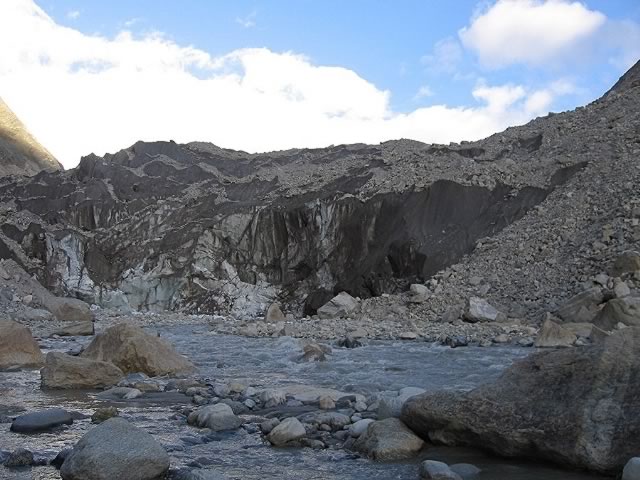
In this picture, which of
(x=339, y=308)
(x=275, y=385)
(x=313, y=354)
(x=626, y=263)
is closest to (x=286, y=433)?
(x=275, y=385)

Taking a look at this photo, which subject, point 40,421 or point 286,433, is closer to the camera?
point 286,433

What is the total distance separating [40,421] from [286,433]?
2959mm

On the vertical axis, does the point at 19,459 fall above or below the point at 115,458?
below

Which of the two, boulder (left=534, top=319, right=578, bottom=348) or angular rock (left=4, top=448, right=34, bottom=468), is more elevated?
angular rock (left=4, top=448, right=34, bottom=468)

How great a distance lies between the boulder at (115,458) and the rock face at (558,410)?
2.80 meters

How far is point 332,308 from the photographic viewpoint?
2639cm

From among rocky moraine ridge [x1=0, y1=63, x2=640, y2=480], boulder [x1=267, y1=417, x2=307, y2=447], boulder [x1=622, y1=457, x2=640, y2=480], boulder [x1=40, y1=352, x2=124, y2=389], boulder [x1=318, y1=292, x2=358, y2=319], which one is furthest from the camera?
boulder [x1=318, y1=292, x2=358, y2=319]

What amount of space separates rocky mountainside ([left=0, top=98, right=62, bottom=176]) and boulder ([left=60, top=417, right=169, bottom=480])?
6620 centimetres

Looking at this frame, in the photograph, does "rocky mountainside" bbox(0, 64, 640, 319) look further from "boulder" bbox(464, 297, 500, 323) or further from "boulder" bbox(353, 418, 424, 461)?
"boulder" bbox(353, 418, 424, 461)

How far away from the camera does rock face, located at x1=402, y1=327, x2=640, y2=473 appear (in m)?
5.14

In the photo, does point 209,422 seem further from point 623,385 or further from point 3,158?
point 3,158

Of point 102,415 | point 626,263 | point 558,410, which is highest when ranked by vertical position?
point 626,263

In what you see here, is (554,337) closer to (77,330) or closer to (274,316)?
(274,316)

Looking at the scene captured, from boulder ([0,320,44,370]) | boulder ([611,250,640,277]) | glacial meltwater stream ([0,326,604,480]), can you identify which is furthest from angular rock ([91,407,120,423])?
boulder ([611,250,640,277])
